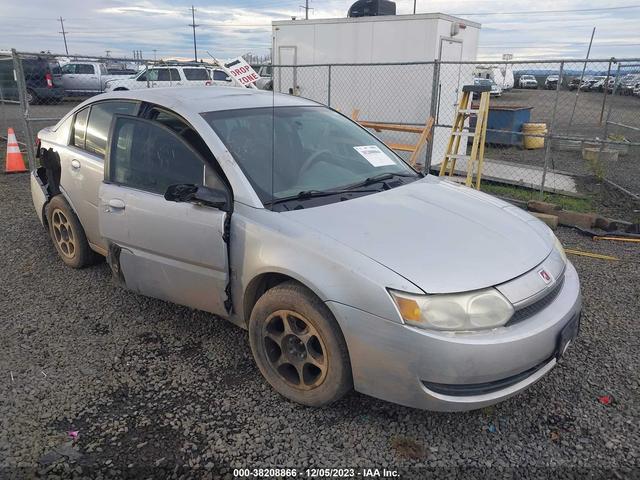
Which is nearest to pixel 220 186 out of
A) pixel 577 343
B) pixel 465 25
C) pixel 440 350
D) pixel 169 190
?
pixel 169 190

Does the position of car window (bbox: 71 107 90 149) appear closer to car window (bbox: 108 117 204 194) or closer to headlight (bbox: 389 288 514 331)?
car window (bbox: 108 117 204 194)

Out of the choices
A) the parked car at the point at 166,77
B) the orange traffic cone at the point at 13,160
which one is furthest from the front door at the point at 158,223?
the parked car at the point at 166,77

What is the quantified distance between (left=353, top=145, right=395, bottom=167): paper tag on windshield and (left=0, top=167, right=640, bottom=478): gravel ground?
61.4 inches

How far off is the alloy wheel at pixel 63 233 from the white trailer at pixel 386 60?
5.67m

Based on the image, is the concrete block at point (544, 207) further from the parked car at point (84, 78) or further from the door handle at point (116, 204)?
the parked car at point (84, 78)

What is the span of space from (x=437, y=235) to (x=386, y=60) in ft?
26.5

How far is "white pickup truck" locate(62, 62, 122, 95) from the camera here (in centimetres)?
2350

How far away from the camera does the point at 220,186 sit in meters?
2.90

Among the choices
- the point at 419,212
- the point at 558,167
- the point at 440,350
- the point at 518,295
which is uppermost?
the point at 419,212

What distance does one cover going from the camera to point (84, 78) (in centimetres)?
2397

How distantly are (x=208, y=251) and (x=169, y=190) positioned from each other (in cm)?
42

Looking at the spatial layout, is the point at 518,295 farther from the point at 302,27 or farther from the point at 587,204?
the point at 302,27

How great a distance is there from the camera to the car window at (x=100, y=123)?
379 centimetres

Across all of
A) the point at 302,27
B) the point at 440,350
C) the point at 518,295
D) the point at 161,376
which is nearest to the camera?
the point at 440,350
